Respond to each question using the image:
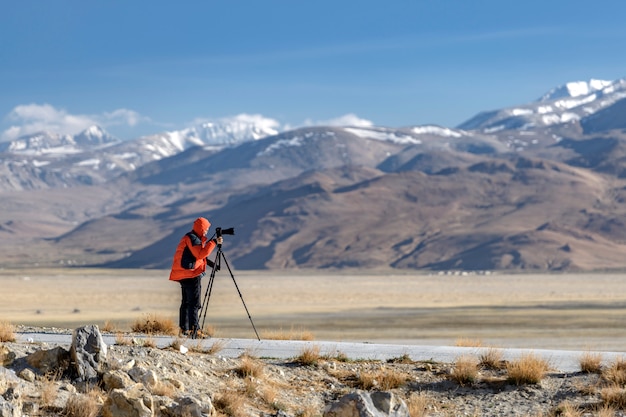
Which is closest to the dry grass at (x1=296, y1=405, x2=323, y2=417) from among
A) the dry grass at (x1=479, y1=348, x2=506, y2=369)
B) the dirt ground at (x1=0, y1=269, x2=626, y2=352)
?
the dry grass at (x1=479, y1=348, x2=506, y2=369)

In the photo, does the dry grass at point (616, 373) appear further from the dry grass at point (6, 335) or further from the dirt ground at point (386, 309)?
the dry grass at point (6, 335)

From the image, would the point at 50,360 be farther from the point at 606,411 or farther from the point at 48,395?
the point at 606,411

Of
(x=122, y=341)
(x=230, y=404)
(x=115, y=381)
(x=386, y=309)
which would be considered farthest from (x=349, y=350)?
(x=386, y=309)

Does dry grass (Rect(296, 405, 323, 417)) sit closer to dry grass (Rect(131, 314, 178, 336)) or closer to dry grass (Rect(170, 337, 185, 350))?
dry grass (Rect(170, 337, 185, 350))

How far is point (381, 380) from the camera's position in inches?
487

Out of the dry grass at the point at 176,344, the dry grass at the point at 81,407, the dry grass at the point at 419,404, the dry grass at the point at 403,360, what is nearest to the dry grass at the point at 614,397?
the dry grass at the point at 419,404

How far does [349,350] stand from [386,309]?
1947 inches

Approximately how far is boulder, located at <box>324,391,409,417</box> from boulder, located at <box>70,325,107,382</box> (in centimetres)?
242

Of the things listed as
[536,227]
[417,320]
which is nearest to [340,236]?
[536,227]

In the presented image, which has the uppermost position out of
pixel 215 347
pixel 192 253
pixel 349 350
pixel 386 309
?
pixel 192 253

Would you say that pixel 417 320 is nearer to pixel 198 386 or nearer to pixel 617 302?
pixel 617 302

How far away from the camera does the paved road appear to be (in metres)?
13.9

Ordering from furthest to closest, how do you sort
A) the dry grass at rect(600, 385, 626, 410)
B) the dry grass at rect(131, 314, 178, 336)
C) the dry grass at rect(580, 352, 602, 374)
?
the dry grass at rect(131, 314, 178, 336), the dry grass at rect(580, 352, 602, 374), the dry grass at rect(600, 385, 626, 410)

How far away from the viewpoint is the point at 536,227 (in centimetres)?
15862
